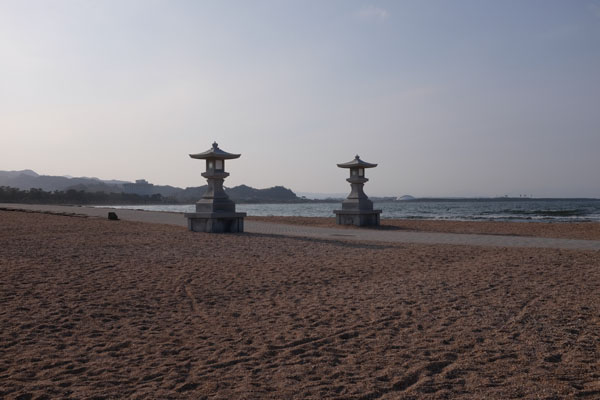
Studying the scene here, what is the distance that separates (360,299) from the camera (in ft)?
19.2

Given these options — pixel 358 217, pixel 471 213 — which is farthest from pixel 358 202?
pixel 471 213

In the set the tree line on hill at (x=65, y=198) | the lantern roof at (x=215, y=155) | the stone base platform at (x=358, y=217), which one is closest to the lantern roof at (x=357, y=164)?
the stone base platform at (x=358, y=217)

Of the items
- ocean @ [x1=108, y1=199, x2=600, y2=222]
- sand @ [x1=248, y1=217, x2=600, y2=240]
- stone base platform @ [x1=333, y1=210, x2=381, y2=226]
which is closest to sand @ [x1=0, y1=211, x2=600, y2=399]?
sand @ [x1=248, y1=217, x2=600, y2=240]

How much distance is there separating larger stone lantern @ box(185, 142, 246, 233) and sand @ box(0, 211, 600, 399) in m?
5.48

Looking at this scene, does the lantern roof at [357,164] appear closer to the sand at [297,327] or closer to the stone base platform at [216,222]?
Result: the stone base platform at [216,222]

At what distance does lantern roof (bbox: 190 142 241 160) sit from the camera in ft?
47.8

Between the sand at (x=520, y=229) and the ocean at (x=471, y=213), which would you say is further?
the ocean at (x=471, y=213)

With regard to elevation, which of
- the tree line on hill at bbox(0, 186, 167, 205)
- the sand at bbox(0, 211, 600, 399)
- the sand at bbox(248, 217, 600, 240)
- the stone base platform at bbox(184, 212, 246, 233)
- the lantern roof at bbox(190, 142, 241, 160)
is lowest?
the sand at bbox(0, 211, 600, 399)

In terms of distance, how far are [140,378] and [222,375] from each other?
2.00 ft

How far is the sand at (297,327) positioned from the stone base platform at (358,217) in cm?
982

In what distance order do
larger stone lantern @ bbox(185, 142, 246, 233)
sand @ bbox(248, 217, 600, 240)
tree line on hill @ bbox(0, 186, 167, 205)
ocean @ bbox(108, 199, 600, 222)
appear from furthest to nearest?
tree line on hill @ bbox(0, 186, 167, 205) < ocean @ bbox(108, 199, 600, 222) < sand @ bbox(248, 217, 600, 240) < larger stone lantern @ bbox(185, 142, 246, 233)

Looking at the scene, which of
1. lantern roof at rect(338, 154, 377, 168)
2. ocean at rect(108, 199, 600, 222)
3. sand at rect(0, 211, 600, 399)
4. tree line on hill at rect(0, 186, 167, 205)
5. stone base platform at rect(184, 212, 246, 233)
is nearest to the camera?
sand at rect(0, 211, 600, 399)

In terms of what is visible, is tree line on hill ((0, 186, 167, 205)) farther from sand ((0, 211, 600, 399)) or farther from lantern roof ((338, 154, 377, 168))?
sand ((0, 211, 600, 399))

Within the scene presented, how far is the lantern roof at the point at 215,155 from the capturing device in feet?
47.8
